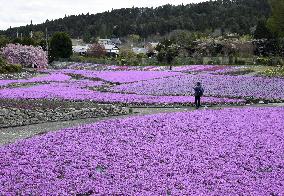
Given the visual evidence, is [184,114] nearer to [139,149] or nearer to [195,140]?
[195,140]

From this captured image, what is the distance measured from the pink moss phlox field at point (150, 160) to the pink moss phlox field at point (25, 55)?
67836mm

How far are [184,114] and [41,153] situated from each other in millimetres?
10569

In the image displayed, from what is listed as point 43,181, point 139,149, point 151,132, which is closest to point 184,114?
point 151,132

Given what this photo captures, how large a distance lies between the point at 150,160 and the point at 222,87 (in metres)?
26.6

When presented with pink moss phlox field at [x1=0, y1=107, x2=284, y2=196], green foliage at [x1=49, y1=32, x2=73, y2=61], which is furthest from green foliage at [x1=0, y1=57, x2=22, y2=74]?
pink moss phlox field at [x1=0, y1=107, x2=284, y2=196]

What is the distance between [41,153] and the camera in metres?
15.3

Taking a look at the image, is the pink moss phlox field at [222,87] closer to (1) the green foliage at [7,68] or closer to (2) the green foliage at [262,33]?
(1) the green foliage at [7,68]

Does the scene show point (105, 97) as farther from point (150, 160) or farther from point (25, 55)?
point (25, 55)

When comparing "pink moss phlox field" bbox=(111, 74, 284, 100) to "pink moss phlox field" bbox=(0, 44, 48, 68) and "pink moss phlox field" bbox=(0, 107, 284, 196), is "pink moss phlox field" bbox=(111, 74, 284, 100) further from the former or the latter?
"pink moss phlox field" bbox=(0, 44, 48, 68)

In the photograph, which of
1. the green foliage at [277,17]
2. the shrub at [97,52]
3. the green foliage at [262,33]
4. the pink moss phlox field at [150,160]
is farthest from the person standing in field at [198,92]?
the shrub at [97,52]

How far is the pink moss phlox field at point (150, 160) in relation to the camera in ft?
39.3

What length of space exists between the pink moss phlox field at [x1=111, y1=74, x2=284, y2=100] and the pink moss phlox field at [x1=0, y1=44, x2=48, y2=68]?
4522 centimetres

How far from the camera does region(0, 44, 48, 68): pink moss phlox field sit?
84.3 m

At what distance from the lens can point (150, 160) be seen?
14602 millimetres
